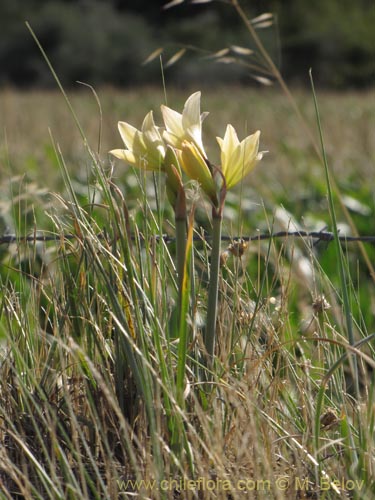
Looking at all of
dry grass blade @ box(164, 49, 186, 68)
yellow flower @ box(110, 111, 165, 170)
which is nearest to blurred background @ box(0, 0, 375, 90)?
dry grass blade @ box(164, 49, 186, 68)

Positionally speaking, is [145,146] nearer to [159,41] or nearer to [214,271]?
[214,271]

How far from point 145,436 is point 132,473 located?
66 millimetres

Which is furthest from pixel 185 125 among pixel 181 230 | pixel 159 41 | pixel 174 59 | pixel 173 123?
pixel 159 41

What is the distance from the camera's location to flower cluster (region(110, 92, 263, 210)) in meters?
1.22

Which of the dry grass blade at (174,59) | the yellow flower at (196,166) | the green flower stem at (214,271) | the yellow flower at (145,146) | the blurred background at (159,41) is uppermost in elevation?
the blurred background at (159,41)

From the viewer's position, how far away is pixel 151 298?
4.33ft

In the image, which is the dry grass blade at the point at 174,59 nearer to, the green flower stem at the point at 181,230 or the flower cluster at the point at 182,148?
the flower cluster at the point at 182,148

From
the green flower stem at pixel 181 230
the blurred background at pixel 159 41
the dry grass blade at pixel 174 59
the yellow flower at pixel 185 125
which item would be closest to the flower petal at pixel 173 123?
the yellow flower at pixel 185 125

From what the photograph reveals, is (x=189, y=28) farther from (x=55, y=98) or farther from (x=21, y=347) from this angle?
(x=21, y=347)

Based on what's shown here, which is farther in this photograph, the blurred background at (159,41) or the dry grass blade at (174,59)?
the blurred background at (159,41)

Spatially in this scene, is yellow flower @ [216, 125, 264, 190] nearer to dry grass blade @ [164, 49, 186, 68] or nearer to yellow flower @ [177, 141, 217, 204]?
yellow flower @ [177, 141, 217, 204]

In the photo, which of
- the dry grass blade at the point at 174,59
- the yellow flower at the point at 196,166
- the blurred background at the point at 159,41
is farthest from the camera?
the blurred background at the point at 159,41

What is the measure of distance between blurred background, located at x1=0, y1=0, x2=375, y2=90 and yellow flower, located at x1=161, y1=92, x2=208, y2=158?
83.1ft

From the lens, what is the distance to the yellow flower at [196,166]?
120 cm
